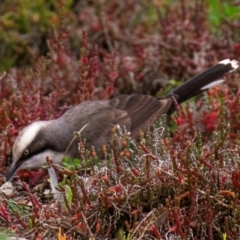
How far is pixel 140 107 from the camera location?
6633mm

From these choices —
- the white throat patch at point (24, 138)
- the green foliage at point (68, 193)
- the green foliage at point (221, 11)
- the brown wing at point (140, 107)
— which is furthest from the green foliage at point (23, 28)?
the green foliage at point (68, 193)

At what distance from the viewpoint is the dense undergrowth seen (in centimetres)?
450

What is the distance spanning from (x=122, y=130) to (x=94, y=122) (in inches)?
11.8

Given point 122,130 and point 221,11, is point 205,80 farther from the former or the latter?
point 221,11

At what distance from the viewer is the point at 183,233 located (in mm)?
4355

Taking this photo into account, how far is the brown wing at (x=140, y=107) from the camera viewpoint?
651 centimetres

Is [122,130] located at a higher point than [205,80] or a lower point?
lower

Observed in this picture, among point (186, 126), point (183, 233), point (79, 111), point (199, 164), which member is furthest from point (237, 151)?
point (79, 111)

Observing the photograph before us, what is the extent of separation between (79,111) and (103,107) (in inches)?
9.8

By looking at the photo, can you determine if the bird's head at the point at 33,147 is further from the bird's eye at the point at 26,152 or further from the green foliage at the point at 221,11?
the green foliage at the point at 221,11

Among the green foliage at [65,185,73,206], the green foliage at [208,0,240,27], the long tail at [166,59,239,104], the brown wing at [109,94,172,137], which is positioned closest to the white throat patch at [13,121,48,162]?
the brown wing at [109,94,172,137]

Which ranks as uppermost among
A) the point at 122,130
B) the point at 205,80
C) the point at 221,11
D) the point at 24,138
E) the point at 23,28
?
the point at 23,28

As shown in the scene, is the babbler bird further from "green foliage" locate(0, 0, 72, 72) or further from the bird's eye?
"green foliage" locate(0, 0, 72, 72)

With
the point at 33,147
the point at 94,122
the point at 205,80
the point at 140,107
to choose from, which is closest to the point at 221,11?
the point at 205,80
